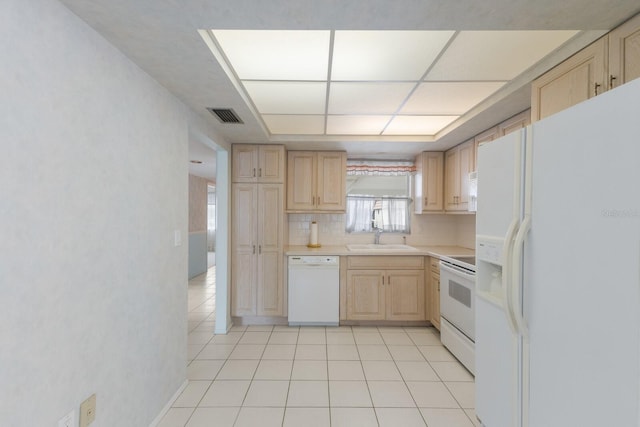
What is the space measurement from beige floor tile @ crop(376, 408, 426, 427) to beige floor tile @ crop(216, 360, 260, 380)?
1.09m

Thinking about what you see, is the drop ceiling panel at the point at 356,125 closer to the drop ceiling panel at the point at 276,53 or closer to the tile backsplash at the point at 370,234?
the drop ceiling panel at the point at 276,53

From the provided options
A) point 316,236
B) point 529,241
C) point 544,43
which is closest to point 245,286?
point 316,236

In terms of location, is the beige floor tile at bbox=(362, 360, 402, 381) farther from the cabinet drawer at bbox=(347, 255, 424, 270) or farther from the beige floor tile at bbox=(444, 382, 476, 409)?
the cabinet drawer at bbox=(347, 255, 424, 270)

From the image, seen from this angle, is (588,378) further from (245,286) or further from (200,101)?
(245,286)

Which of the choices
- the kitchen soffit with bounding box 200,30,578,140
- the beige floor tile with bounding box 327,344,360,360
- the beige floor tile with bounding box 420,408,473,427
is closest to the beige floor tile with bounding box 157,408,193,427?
the beige floor tile with bounding box 327,344,360,360

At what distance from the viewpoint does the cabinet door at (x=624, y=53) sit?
49.1 inches

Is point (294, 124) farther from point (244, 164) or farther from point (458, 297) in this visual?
point (458, 297)

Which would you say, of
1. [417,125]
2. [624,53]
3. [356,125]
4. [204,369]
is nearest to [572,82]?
[624,53]

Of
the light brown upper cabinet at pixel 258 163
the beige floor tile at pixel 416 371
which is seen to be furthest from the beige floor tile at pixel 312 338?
the light brown upper cabinet at pixel 258 163

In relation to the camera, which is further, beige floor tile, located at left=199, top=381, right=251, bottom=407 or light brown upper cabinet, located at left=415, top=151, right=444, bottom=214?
light brown upper cabinet, located at left=415, top=151, right=444, bottom=214

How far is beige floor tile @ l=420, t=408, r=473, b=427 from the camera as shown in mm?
1853

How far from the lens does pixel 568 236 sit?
95 cm

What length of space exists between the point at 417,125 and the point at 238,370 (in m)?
2.94

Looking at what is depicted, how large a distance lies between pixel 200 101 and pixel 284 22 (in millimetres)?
1134
